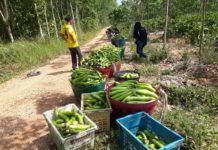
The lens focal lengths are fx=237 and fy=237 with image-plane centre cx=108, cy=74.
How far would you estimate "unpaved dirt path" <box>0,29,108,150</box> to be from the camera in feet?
15.5

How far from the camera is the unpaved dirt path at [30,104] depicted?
4723 millimetres

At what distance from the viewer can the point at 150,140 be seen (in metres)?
3.81

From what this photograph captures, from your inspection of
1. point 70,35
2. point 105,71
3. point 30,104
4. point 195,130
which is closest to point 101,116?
point 195,130

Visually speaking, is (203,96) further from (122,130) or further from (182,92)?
(122,130)

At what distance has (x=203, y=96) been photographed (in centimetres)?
571

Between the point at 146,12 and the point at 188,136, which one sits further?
the point at 146,12

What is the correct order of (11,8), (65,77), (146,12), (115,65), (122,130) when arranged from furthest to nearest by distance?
(146,12)
(11,8)
(65,77)
(115,65)
(122,130)

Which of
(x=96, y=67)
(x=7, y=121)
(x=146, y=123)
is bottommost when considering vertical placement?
(x=7, y=121)

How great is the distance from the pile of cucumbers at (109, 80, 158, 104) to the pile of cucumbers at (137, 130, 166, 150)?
59 cm

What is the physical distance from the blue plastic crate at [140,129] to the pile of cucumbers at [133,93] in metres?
0.30

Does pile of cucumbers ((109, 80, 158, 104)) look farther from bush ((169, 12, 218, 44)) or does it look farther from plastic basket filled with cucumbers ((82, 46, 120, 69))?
bush ((169, 12, 218, 44))

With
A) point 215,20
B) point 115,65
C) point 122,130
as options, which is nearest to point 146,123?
point 122,130

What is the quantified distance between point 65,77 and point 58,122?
4.73 m

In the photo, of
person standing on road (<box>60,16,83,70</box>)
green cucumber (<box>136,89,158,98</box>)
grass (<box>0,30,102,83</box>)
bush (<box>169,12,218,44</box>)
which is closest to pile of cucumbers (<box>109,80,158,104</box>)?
green cucumber (<box>136,89,158,98</box>)
